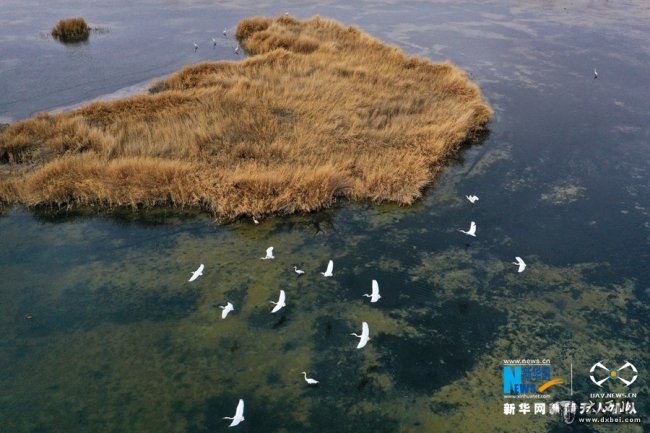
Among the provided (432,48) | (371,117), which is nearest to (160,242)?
(371,117)

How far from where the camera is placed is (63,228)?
853 centimetres

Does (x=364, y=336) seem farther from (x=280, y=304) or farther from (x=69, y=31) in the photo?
(x=69, y=31)

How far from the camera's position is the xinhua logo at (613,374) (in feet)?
19.3

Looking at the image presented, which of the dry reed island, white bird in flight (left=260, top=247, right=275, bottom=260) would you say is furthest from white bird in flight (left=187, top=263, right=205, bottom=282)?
the dry reed island

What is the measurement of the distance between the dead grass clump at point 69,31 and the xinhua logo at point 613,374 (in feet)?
62.0

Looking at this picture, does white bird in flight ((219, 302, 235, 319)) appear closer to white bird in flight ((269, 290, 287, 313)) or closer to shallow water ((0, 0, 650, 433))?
shallow water ((0, 0, 650, 433))

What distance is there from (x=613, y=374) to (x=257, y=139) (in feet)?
24.4

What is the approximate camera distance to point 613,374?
5.94m

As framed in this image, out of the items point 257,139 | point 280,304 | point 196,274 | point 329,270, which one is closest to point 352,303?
point 329,270

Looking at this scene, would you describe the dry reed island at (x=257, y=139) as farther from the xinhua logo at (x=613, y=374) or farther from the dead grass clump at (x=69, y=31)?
the dead grass clump at (x=69, y=31)

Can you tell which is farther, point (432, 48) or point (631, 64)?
point (432, 48)

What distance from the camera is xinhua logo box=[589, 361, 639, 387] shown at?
588cm

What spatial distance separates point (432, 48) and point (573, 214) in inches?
418

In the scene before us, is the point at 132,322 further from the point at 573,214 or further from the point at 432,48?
the point at 432,48
